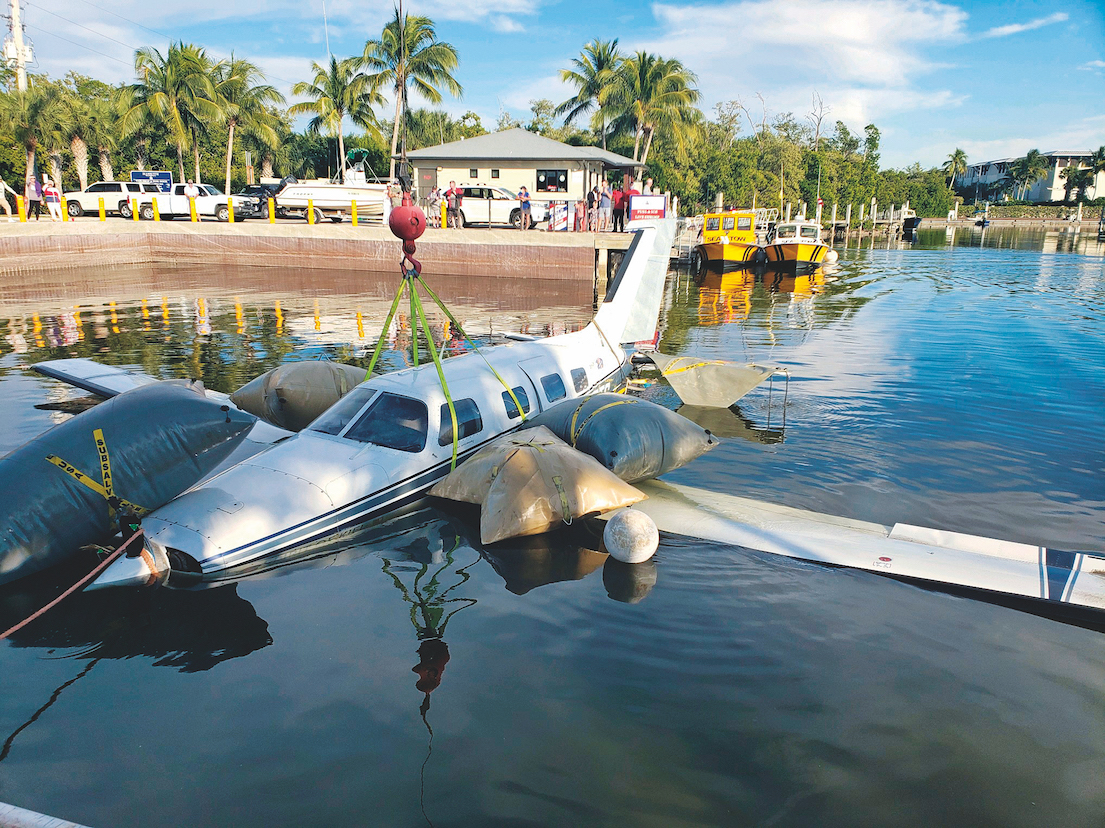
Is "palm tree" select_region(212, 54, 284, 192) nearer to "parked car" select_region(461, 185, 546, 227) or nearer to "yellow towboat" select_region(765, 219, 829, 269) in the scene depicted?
"parked car" select_region(461, 185, 546, 227)

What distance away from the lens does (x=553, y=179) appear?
151 feet

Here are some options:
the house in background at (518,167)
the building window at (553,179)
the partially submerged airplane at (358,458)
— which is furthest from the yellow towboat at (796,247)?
the partially submerged airplane at (358,458)

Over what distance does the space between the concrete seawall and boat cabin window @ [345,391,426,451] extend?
92.1 feet

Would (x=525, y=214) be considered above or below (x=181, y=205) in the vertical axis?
below

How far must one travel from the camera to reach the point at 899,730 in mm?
5895

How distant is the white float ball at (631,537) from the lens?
27.9ft

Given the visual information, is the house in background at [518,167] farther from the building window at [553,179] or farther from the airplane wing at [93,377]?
the airplane wing at [93,377]

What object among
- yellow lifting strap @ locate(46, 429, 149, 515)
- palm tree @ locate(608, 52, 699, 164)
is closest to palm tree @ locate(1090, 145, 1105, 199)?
palm tree @ locate(608, 52, 699, 164)

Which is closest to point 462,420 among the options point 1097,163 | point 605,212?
point 605,212

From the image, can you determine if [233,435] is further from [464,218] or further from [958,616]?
[464,218]

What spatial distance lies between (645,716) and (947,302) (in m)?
32.2

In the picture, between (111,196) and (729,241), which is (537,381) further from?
(111,196)

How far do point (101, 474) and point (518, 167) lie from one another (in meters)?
41.8

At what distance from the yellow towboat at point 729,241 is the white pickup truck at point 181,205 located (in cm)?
2931
